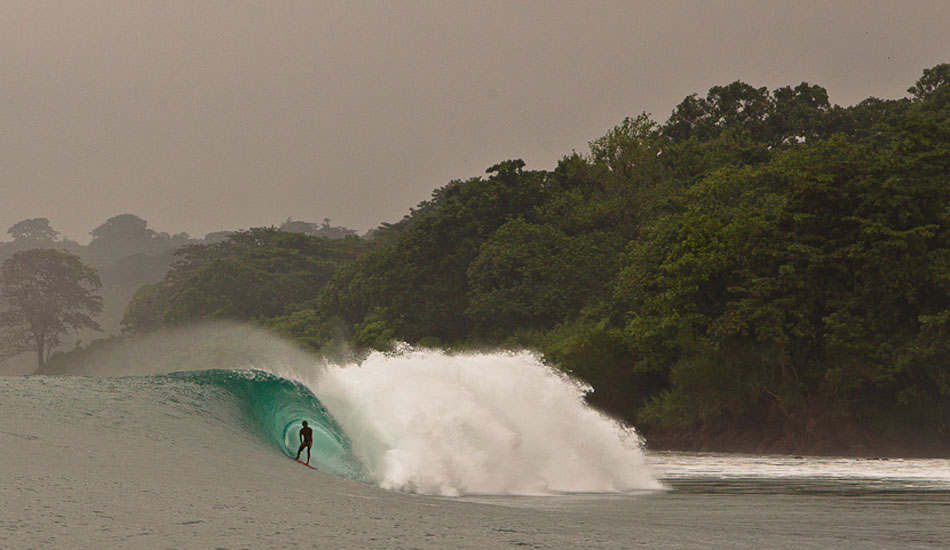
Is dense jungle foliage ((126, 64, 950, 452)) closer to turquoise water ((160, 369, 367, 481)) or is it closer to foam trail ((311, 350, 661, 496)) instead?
foam trail ((311, 350, 661, 496))

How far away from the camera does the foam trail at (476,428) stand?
18297 mm

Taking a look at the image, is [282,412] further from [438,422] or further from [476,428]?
[476,428]

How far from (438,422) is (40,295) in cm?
11001

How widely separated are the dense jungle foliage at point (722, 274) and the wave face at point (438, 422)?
16.3 metres

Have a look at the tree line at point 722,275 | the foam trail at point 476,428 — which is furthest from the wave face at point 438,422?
the tree line at point 722,275

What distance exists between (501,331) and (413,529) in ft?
155

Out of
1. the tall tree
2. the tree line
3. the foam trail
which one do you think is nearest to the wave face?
the foam trail

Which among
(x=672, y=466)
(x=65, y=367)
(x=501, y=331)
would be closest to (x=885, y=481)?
(x=672, y=466)

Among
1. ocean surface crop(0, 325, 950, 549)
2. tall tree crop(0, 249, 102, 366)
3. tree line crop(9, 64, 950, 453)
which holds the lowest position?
ocean surface crop(0, 325, 950, 549)

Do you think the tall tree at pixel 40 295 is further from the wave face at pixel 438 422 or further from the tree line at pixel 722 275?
the wave face at pixel 438 422

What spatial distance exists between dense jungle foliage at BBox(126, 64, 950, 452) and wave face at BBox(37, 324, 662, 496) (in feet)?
53.5

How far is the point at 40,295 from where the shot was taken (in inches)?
4658

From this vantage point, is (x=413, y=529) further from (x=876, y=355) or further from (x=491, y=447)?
(x=876, y=355)

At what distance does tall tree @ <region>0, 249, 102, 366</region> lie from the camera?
116625 mm
